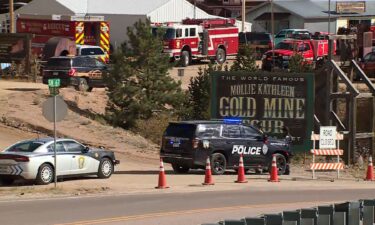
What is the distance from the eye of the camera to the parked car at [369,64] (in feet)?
173

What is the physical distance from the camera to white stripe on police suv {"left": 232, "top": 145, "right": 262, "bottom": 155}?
31264 mm

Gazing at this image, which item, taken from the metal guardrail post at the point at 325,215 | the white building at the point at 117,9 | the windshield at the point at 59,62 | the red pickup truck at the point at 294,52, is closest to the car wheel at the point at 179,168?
the windshield at the point at 59,62

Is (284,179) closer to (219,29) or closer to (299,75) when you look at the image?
(299,75)

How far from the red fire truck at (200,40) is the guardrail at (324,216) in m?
44.5

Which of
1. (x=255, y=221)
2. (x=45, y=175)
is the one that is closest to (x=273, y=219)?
(x=255, y=221)

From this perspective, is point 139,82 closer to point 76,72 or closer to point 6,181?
point 76,72

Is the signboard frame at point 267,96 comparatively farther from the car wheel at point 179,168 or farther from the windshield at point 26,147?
the windshield at point 26,147

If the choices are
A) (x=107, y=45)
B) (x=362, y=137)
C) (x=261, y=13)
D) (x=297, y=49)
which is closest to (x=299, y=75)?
(x=362, y=137)

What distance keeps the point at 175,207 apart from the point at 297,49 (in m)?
36.6

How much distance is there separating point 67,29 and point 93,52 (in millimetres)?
5289

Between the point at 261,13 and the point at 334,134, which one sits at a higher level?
the point at 261,13

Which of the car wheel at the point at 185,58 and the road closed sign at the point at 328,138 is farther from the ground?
the car wheel at the point at 185,58

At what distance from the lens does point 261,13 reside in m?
94.1

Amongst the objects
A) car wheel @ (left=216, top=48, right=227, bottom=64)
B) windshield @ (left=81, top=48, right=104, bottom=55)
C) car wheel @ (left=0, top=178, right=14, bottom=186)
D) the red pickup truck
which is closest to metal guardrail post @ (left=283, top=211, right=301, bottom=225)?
car wheel @ (left=0, top=178, right=14, bottom=186)
